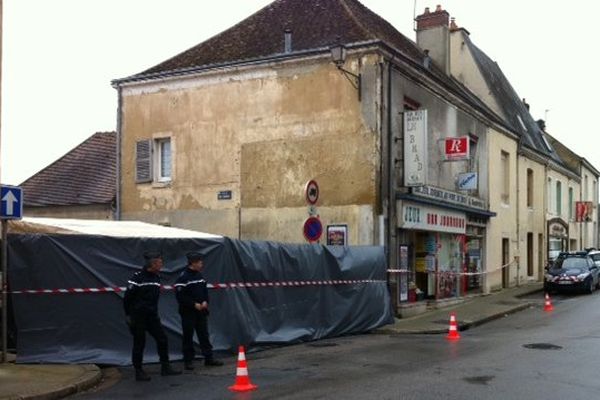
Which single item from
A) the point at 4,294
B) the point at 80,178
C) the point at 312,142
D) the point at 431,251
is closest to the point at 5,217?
the point at 4,294

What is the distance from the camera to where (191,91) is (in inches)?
801

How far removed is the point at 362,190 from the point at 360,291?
3018 mm

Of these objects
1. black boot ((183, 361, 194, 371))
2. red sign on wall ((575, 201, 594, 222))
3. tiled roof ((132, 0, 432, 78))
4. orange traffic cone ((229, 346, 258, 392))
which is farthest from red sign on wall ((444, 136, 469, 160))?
red sign on wall ((575, 201, 594, 222))

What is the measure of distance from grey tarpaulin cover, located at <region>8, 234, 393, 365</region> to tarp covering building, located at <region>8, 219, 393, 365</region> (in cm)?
1

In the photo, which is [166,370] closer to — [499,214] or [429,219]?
[429,219]

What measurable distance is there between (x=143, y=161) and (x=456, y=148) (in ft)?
30.3

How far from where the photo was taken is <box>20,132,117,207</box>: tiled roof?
81.3 feet

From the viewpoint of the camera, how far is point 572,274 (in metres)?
26.2

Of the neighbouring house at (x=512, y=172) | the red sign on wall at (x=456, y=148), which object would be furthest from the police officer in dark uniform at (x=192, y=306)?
the neighbouring house at (x=512, y=172)

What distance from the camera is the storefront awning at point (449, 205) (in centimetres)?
1803

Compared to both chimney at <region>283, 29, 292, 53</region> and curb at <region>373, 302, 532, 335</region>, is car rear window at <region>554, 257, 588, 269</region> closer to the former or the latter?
curb at <region>373, 302, 532, 335</region>

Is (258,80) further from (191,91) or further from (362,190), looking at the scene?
(362,190)

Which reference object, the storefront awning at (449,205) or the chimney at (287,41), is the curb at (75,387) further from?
the chimney at (287,41)

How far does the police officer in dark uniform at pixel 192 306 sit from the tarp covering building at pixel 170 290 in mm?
887
